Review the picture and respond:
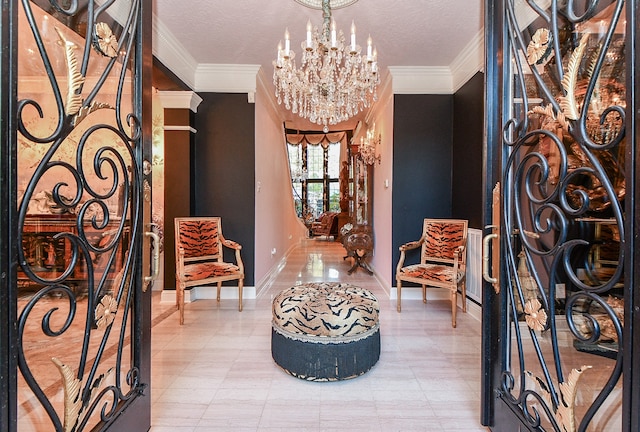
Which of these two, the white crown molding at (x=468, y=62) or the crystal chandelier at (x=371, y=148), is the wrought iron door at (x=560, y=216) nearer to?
the white crown molding at (x=468, y=62)

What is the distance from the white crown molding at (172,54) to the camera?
304cm

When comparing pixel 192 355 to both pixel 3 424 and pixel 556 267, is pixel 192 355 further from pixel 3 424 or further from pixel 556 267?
pixel 556 267

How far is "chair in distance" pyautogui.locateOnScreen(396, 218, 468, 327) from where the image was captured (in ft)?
10.8

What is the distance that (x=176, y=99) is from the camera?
3854 mm

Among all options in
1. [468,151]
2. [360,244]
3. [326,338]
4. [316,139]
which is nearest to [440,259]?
[468,151]

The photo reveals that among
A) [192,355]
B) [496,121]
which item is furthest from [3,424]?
[496,121]

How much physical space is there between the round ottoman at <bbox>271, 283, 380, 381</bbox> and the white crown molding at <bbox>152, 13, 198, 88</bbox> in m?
2.73

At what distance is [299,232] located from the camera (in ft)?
31.5

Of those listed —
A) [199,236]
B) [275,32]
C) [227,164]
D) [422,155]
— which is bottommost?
[199,236]

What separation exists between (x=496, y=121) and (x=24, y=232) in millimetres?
1943

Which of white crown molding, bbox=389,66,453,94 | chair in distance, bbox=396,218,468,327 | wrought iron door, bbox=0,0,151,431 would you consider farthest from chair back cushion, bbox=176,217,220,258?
white crown molding, bbox=389,66,453,94

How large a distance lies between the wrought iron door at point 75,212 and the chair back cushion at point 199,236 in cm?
209

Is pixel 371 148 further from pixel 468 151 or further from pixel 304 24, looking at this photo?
pixel 304 24

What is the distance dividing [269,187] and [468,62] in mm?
3188
